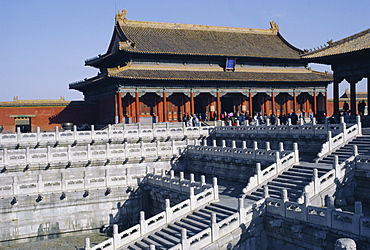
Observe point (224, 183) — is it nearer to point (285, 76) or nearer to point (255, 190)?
point (255, 190)

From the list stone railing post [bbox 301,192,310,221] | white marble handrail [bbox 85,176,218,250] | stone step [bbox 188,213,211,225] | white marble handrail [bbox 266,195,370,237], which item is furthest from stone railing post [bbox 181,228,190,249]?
stone railing post [bbox 301,192,310,221]

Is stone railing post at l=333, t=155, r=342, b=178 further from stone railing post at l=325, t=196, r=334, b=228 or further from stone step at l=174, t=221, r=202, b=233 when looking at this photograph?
stone step at l=174, t=221, r=202, b=233

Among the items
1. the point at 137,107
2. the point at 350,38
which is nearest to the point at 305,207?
the point at 350,38

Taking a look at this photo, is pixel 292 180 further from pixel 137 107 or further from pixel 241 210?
pixel 137 107

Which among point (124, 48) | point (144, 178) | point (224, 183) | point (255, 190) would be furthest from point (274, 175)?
point (124, 48)

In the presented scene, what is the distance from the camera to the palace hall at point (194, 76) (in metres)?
39.5

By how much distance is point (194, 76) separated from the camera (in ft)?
134

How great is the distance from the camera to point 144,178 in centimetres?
2597

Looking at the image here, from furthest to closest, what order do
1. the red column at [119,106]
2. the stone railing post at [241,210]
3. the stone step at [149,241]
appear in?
the red column at [119,106], the stone step at [149,241], the stone railing post at [241,210]

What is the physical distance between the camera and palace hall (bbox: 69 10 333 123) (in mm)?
39531

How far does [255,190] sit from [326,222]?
553 cm

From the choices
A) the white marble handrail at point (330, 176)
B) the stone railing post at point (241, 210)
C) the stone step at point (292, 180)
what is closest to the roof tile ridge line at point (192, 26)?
the stone step at point (292, 180)

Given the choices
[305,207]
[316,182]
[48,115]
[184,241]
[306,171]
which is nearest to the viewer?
[305,207]

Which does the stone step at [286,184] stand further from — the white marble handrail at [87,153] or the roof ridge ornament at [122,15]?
the roof ridge ornament at [122,15]
